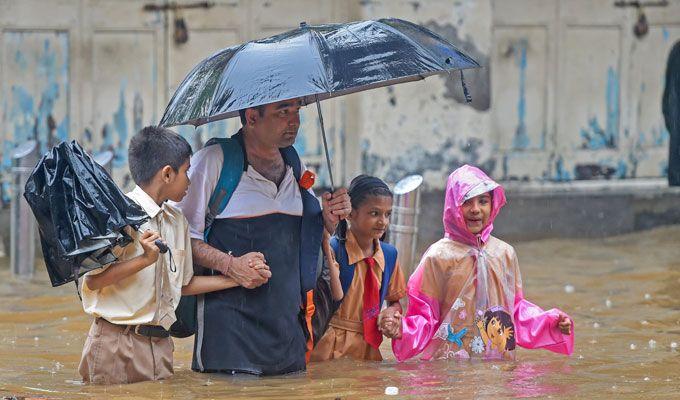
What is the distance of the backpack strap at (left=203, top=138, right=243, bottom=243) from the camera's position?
20.5 ft

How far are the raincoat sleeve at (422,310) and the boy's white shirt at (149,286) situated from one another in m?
1.35

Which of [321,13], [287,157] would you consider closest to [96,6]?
[321,13]

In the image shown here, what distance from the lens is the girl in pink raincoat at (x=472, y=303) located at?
696cm

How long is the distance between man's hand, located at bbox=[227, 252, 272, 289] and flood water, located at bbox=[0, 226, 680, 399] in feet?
1.57

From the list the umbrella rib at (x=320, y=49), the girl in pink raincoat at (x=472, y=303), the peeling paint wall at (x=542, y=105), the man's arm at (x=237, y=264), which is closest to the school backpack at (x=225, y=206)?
the man's arm at (x=237, y=264)

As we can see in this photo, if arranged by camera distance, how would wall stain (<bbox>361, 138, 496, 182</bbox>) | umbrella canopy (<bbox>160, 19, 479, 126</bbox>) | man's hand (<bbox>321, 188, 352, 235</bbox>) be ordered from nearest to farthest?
umbrella canopy (<bbox>160, 19, 479, 126</bbox>) < man's hand (<bbox>321, 188, 352, 235</bbox>) < wall stain (<bbox>361, 138, 496, 182</bbox>)

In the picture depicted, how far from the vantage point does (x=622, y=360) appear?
7340mm

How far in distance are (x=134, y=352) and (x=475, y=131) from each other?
6392mm

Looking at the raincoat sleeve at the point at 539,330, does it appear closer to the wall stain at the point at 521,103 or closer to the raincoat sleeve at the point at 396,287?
the raincoat sleeve at the point at 396,287

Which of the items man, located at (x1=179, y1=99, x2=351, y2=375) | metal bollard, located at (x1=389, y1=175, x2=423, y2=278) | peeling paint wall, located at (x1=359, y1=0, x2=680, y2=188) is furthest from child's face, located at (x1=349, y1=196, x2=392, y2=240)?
peeling paint wall, located at (x1=359, y1=0, x2=680, y2=188)

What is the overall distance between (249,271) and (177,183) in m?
0.50

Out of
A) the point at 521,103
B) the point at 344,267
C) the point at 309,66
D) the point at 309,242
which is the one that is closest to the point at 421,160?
the point at 521,103

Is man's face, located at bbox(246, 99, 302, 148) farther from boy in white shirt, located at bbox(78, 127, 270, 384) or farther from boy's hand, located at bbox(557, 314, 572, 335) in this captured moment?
boy's hand, located at bbox(557, 314, 572, 335)

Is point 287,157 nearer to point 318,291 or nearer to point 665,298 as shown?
point 318,291
